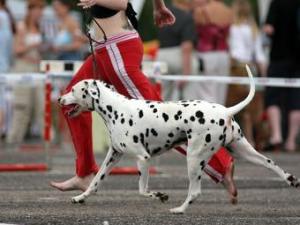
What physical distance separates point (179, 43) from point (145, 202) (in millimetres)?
7526

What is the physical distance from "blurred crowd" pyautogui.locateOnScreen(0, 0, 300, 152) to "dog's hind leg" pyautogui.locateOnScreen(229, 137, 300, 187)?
25.4 feet

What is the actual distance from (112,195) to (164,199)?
42.6 inches

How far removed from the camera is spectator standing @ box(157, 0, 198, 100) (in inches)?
699

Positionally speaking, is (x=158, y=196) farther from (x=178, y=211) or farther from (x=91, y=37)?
(x=91, y=37)

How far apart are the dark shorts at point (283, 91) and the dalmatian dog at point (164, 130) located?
837 centimetres

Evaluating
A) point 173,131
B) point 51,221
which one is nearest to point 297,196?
point 173,131

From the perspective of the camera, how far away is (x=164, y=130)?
9.77 metres

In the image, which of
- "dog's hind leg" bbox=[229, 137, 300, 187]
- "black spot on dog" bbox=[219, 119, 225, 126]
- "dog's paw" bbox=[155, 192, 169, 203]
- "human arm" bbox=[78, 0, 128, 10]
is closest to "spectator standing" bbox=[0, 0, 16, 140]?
"human arm" bbox=[78, 0, 128, 10]

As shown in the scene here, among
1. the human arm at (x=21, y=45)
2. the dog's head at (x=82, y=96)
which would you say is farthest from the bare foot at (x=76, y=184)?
the human arm at (x=21, y=45)

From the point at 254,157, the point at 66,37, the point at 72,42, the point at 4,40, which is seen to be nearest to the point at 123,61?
the point at 254,157

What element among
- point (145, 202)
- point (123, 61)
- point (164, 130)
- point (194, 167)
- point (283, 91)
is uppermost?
point (123, 61)

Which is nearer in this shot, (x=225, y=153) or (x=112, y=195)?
(x=225, y=153)

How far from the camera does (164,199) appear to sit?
405 inches

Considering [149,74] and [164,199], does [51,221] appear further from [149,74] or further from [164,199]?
[149,74]
